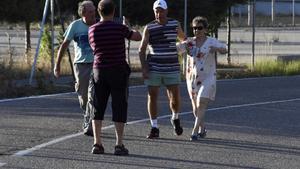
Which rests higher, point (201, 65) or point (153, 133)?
point (201, 65)

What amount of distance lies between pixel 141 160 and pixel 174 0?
15.1 metres

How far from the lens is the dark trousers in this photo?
8.91 metres

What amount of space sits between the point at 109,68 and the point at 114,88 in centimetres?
26

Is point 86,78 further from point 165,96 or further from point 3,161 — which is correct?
point 165,96

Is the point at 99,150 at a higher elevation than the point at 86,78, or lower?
lower

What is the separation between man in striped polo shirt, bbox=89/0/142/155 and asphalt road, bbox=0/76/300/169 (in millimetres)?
382

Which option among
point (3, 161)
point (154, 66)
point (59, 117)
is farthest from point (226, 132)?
point (3, 161)

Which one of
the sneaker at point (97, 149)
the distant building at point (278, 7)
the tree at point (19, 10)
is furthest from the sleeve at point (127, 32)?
the distant building at point (278, 7)

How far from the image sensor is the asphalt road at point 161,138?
841 centimetres

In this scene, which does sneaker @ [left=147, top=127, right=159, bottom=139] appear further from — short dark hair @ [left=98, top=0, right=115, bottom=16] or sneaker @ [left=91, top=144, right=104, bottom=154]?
short dark hair @ [left=98, top=0, right=115, bottom=16]

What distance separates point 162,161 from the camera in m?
8.43

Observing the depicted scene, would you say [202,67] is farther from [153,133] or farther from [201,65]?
[153,133]

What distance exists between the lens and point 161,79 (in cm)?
1009

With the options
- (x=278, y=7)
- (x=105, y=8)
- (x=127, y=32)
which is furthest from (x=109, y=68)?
(x=278, y=7)
